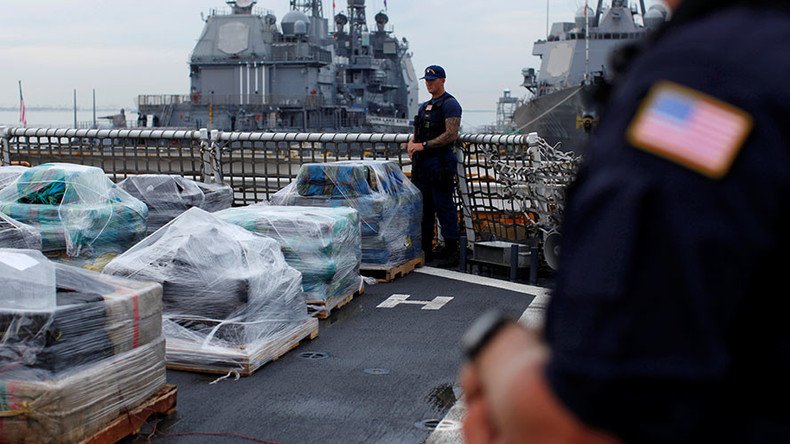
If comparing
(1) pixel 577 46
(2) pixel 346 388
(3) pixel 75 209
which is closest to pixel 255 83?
(1) pixel 577 46

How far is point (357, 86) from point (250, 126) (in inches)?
506

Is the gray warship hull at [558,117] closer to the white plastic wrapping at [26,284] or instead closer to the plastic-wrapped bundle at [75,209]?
the plastic-wrapped bundle at [75,209]

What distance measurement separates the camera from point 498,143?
9703mm

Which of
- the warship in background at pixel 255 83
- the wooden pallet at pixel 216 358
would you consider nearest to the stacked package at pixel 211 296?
the wooden pallet at pixel 216 358

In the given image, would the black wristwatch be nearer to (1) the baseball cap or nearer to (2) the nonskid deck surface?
(2) the nonskid deck surface

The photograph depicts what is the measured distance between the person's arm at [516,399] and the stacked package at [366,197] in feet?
24.2

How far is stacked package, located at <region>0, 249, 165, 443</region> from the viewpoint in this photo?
3949 millimetres

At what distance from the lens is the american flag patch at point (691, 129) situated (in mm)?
988

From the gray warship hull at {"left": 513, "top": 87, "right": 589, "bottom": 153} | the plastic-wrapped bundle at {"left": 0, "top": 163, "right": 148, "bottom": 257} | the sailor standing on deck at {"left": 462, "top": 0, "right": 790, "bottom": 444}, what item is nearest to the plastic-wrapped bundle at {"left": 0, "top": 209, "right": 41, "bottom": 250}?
the plastic-wrapped bundle at {"left": 0, "top": 163, "right": 148, "bottom": 257}

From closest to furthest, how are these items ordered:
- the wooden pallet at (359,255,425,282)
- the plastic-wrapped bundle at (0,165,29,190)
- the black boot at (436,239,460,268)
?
the plastic-wrapped bundle at (0,165,29,190)
the wooden pallet at (359,255,425,282)
the black boot at (436,239,460,268)

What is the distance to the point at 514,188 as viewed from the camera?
9492 millimetres

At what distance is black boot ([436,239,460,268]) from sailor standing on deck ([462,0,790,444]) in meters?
8.86

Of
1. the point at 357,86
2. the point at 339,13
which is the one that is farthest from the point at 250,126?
the point at 339,13

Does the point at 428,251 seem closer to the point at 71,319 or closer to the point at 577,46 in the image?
the point at 71,319
